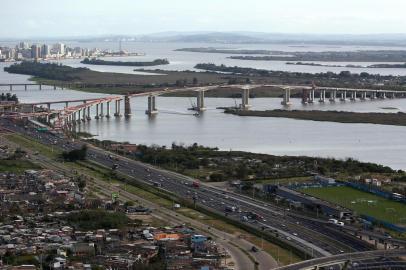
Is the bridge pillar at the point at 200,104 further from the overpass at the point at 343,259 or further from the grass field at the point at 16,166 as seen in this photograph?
the overpass at the point at 343,259

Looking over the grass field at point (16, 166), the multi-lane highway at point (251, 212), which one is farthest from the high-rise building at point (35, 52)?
the grass field at point (16, 166)

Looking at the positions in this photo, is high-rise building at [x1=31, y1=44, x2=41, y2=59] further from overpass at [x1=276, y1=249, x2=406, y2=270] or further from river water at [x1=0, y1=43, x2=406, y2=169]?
overpass at [x1=276, y1=249, x2=406, y2=270]

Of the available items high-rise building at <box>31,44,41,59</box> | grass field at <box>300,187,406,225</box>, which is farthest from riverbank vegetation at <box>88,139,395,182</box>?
high-rise building at <box>31,44,41,59</box>

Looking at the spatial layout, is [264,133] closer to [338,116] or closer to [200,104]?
[338,116]

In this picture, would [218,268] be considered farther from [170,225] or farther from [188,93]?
[188,93]

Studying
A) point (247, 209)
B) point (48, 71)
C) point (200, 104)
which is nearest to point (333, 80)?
point (200, 104)

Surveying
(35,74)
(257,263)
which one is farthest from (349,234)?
(35,74)
